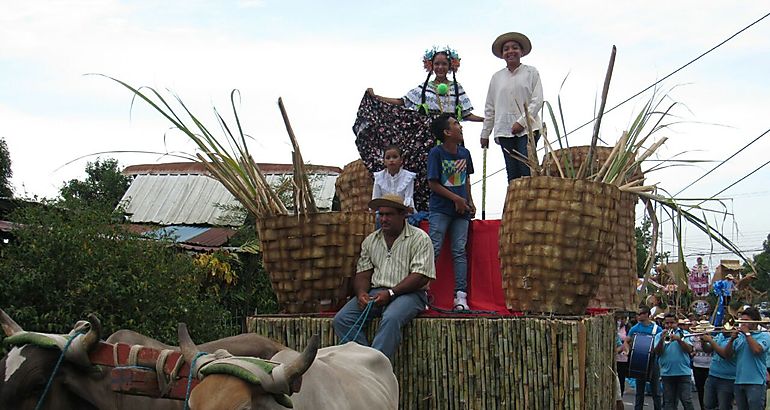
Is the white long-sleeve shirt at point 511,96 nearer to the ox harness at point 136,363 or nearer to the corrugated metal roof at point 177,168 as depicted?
the ox harness at point 136,363

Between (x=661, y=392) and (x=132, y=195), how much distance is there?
1620cm

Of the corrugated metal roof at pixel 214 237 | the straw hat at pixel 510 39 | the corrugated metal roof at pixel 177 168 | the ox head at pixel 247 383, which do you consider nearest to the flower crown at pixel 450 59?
the straw hat at pixel 510 39

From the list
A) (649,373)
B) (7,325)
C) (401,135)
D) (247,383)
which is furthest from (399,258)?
(649,373)

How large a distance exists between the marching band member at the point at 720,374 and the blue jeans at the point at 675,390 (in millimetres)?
481

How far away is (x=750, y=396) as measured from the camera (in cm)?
1060

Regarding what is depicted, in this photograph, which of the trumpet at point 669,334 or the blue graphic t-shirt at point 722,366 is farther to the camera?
the trumpet at point 669,334

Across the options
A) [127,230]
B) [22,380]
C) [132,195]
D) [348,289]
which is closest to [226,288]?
[127,230]

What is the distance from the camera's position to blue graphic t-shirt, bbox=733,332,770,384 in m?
10.6

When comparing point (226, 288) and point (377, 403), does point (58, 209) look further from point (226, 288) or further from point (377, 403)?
point (377, 403)

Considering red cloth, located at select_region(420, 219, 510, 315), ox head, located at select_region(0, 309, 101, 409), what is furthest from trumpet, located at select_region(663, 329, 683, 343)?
ox head, located at select_region(0, 309, 101, 409)

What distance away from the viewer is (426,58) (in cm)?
812

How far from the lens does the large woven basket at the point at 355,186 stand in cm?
929

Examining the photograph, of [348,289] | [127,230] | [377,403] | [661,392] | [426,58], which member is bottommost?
[661,392]

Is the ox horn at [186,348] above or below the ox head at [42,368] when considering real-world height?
above
